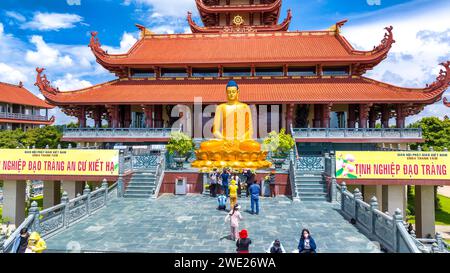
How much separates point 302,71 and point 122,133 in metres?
15.6

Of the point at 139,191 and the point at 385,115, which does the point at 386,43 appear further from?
the point at 139,191

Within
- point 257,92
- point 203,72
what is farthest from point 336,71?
point 203,72

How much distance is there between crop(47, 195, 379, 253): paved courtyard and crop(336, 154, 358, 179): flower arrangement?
1.78 meters

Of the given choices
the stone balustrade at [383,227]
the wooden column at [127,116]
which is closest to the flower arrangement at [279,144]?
the stone balustrade at [383,227]

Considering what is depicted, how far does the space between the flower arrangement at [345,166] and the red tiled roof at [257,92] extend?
7.55 m

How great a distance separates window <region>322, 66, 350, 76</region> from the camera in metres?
23.9


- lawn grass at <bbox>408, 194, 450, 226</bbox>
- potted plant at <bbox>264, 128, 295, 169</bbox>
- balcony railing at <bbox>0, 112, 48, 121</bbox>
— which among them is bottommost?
lawn grass at <bbox>408, 194, 450, 226</bbox>

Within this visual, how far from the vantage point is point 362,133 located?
2023cm

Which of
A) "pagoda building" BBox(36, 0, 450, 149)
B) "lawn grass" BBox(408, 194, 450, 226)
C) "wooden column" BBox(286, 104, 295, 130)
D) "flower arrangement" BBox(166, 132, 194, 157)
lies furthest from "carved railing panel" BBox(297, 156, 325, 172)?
"lawn grass" BBox(408, 194, 450, 226)

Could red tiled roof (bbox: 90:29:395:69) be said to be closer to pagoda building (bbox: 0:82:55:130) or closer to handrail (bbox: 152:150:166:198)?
handrail (bbox: 152:150:166:198)

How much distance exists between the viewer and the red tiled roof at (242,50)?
23156mm

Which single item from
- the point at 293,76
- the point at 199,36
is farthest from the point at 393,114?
the point at 199,36

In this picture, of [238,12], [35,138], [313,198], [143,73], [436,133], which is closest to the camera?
[313,198]
